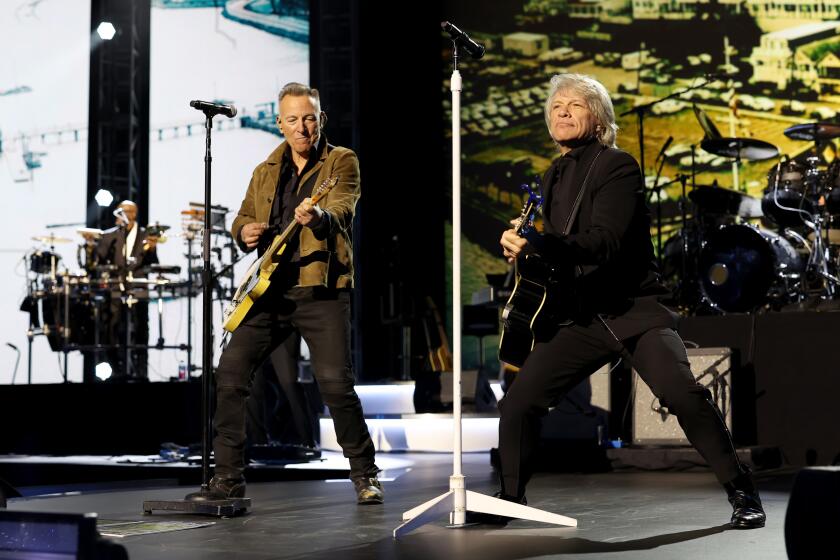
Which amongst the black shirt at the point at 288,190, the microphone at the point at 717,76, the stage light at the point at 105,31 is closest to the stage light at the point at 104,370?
the stage light at the point at 105,31

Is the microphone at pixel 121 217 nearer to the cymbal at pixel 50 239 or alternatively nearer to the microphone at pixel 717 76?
the cymbal at pixel 50 239

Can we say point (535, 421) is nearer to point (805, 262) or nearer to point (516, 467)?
point (516, 467)

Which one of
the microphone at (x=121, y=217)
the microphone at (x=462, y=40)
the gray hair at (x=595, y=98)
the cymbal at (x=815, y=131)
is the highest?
the cymbal at (x=815, y=131)

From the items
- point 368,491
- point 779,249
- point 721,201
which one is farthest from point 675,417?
point 721,201

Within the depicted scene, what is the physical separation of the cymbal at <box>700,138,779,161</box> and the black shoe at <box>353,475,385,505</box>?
5.89 m

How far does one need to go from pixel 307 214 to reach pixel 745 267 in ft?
16.7

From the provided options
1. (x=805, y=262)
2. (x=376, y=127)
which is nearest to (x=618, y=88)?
(x=376, y=127)

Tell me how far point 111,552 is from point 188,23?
10.9 meters

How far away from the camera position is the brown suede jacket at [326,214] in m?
4.55

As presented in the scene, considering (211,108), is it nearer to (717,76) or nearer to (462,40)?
(462,40)

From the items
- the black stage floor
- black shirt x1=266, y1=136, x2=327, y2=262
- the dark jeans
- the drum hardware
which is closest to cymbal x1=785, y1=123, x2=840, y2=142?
the drum hardware

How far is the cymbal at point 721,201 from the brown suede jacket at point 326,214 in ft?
17.7

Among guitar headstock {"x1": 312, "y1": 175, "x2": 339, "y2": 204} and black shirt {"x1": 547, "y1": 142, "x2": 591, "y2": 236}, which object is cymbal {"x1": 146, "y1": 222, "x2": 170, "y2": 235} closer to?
guitar headstock {"x1": 312, "y1": 175, "x2": 339, "y2": 204}

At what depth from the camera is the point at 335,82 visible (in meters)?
11.7
